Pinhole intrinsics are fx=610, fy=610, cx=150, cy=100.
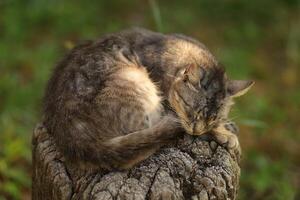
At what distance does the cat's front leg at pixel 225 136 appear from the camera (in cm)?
371

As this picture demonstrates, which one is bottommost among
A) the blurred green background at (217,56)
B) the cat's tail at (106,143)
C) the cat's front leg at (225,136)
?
the blurred green background at (217,56)

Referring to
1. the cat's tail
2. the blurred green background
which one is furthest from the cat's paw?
the blurred green background

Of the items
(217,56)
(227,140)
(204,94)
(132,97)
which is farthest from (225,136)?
(217,56)

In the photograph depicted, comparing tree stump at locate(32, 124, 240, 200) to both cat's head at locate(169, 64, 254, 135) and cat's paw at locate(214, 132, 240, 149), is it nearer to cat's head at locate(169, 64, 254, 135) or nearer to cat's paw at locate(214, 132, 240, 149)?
cat's paw at locate(214, 132, 240, 149)

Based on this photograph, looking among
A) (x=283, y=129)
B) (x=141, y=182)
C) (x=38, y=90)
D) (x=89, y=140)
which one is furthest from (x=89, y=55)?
(x=283, y=129)

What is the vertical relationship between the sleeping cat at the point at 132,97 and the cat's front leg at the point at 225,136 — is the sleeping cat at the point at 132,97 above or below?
above

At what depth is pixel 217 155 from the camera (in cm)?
360

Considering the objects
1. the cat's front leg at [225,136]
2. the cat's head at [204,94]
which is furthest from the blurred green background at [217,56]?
the cat's front leg at [225,136]

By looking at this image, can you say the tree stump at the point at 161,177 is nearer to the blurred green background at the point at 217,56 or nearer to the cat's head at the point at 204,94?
the cat's head at the point at 204,94

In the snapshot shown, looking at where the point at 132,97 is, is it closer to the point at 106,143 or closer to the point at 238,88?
the point at 106,143

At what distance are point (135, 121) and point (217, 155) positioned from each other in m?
0.53

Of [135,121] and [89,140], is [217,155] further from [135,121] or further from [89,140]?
[89,140]

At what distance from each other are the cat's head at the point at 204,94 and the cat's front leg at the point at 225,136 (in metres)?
0.05

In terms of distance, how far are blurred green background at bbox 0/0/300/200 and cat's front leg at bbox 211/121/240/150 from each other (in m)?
1.32
